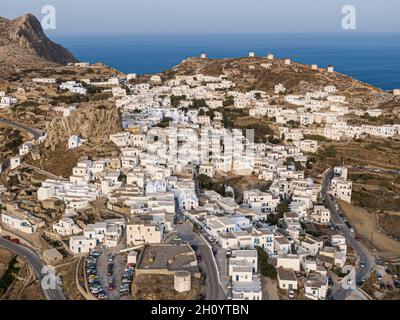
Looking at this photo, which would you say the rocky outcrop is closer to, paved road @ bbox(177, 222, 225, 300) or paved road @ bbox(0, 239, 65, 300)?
paved road @ bbox(0, 239, 65, 300)

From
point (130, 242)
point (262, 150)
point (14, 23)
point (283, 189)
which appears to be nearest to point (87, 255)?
point (130, 242)

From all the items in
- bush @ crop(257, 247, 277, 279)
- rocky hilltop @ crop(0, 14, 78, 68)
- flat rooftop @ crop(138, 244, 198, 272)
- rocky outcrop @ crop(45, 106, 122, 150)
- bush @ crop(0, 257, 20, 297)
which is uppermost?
rocky hilltop @ crop(0, 14, 78, 68)

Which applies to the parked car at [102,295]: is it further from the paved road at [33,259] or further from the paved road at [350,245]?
the paved road at [350,245]

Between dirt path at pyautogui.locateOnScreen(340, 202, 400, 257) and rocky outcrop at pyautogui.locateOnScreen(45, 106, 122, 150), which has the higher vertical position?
rocky outcrop at pyautogui.locateOnScreen(45, 106, 122, 150)

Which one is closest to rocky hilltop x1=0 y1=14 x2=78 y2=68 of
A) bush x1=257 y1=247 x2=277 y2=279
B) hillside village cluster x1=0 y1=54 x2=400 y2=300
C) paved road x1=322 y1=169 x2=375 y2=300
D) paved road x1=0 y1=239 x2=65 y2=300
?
hillside village cluster x1=0 y1=54 x2=400 y2=300

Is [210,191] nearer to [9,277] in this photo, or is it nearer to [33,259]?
[33,259]

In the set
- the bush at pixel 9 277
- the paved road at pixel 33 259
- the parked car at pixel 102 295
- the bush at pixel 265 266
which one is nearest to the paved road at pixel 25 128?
the paved road at pixel 33 259
